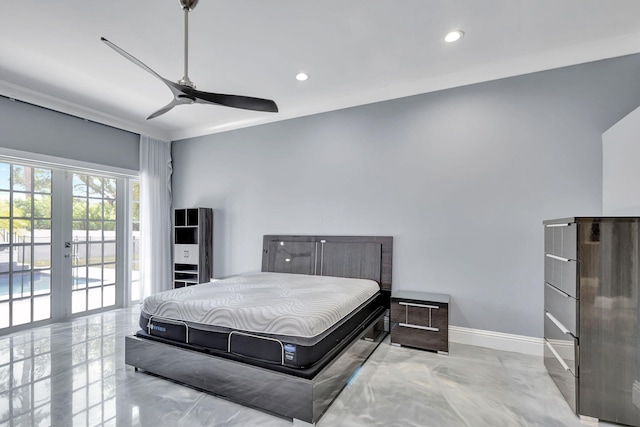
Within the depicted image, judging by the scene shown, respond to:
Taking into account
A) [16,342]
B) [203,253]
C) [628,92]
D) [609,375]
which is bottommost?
[16,342]

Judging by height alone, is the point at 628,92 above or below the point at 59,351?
above

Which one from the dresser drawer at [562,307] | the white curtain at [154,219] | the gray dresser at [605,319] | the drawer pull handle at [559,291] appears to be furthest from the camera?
the white curtain at [154,219]

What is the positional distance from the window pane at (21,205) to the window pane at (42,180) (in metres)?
0.13

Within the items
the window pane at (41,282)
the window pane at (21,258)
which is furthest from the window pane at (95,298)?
the window pane at (21,258)

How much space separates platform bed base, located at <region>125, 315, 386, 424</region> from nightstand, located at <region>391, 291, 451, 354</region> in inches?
23.5

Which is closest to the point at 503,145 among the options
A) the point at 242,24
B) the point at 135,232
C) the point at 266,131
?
the point at 242,24

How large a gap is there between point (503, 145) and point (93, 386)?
4075 millimetres

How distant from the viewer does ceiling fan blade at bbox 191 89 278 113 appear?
204 centimetres

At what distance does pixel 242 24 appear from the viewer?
95.2 inches

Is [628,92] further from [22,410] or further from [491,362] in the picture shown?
[22,410]

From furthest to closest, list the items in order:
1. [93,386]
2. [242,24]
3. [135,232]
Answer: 1. [135,232]
2. [242,24]
3. [93,386]

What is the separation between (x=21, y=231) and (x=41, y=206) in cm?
36

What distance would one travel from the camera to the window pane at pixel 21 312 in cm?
354

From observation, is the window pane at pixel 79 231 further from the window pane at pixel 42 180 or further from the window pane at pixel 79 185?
the window pane at pixel 42 180
